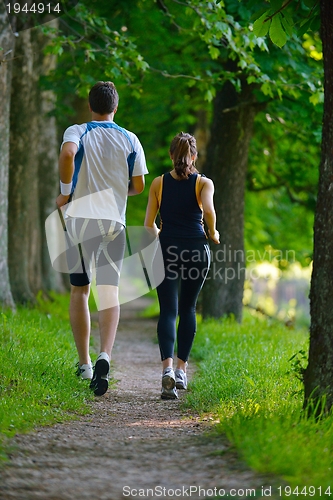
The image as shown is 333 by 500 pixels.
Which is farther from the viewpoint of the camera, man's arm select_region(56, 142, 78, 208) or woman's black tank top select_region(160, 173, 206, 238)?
woman's black tank top select_region(160, 173, 206, 238)

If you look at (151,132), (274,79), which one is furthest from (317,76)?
(151,132)

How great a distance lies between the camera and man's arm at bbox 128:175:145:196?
18.5 feet

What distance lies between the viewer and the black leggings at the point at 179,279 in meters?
5.72

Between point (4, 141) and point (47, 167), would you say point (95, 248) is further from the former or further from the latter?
point (47, 167)

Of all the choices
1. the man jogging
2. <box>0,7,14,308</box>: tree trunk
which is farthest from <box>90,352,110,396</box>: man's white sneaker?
<box>0,7,14,308</box>: tree trunk

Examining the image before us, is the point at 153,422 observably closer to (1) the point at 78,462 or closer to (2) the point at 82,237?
(1) the point at 78,462

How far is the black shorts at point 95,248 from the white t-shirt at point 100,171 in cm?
8

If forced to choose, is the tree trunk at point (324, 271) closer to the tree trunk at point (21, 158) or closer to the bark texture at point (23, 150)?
the bark texture at point (23, 150)

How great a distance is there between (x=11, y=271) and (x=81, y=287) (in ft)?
17.2

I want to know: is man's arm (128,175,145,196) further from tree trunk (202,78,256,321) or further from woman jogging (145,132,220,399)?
tree trunk (202,78,256,321)

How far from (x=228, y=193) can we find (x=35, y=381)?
614 centimetres

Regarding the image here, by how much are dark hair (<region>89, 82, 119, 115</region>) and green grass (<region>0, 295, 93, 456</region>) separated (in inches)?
83.7

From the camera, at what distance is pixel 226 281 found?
35.8 ft

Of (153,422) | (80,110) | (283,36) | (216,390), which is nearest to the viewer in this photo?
(153,422)
